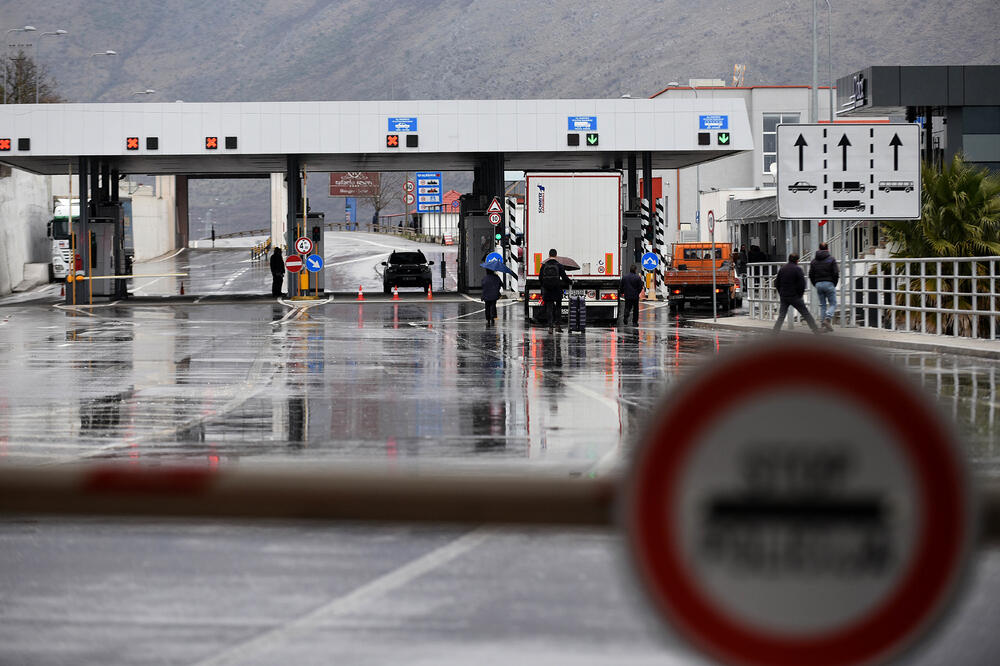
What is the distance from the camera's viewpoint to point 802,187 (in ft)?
104

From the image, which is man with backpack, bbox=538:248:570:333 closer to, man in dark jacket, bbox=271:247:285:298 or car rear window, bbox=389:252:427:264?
man in dark jacket, bbox=271:247:285:298

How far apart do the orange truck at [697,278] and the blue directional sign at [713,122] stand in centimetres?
528

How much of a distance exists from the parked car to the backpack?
574 cm

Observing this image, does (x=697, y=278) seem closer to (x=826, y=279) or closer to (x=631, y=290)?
(x=631, y=290)

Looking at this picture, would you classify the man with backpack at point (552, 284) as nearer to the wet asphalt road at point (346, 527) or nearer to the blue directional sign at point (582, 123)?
the wet asphalt road at point (346, 527)

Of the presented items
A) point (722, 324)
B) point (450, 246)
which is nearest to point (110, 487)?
point (722, 324)

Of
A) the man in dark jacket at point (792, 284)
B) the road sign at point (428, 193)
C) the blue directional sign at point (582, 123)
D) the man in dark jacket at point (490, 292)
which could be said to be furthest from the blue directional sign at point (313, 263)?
the road sign at point (428, 193)

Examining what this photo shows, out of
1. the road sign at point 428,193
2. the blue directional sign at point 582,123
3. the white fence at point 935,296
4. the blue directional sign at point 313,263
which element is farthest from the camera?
the road sign at point 428,193

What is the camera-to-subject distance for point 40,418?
595 inches

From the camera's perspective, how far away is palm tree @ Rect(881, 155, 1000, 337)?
2970cm

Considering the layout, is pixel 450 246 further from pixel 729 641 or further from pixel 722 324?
pixel 729 641

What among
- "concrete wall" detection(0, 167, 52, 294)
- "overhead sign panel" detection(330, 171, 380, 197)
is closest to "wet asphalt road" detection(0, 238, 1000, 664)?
"concrete wall" detection(0, 167, 52, 294)

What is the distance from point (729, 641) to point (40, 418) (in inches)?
561

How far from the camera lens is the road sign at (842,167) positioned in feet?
103
